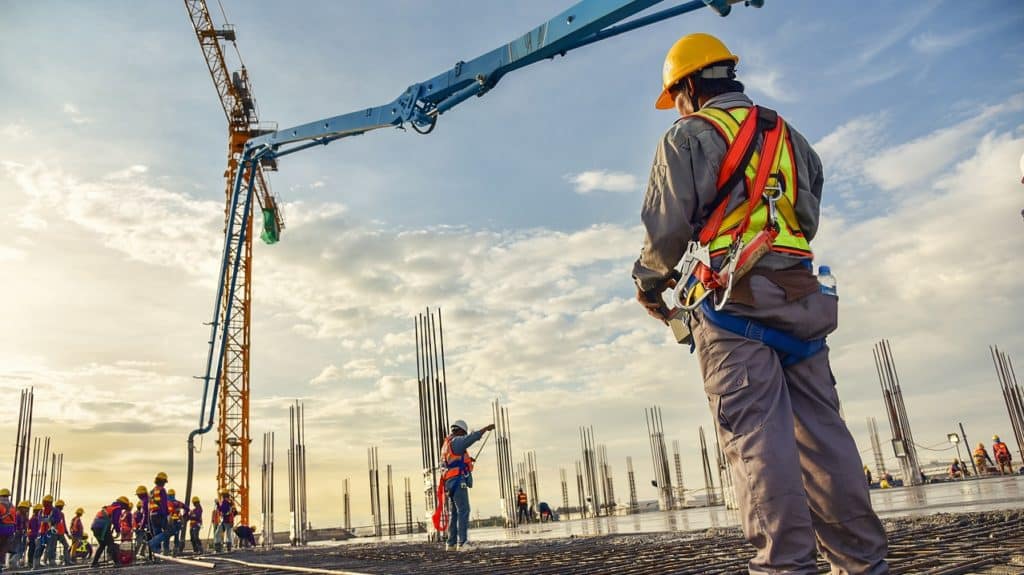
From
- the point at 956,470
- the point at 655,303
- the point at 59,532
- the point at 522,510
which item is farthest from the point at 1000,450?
the point at 59,532

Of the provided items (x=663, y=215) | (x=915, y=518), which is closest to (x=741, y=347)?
(x=663, y=215)

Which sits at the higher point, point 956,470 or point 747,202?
point 747,202

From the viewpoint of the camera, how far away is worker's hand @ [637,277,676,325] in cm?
237

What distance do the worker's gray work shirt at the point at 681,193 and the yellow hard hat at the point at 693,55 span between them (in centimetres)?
32

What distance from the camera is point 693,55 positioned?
2467mm

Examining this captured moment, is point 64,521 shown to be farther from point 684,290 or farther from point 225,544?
point 684,290

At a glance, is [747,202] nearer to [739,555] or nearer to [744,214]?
[744,214]

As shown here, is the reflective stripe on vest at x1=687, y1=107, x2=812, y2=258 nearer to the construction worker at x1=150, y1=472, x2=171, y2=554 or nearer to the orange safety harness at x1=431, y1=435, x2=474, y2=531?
the orange safety harness at x1=431, y1=435, x2=474, y2=531

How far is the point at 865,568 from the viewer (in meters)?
2.10

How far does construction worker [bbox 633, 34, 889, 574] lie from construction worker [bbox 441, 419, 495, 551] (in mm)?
6252

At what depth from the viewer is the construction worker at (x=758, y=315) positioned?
2018 millimetres

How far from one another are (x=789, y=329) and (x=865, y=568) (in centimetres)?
70

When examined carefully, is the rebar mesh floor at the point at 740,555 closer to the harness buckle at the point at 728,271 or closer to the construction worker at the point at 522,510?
the harness buckle at the point at 728,271

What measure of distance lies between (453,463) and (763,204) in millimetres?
6706
